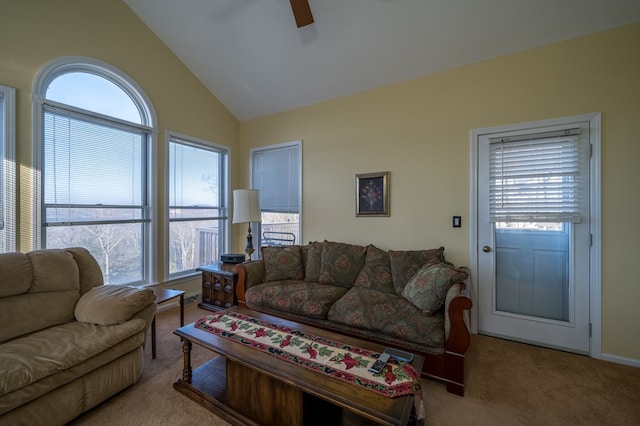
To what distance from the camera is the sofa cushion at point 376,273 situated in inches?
109

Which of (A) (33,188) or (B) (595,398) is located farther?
(A) (33,188)

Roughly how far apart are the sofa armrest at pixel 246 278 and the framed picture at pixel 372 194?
1.46 metres

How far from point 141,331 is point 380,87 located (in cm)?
348

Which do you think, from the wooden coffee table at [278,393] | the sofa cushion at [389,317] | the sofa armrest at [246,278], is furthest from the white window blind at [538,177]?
the sofa armrest at [246,278]

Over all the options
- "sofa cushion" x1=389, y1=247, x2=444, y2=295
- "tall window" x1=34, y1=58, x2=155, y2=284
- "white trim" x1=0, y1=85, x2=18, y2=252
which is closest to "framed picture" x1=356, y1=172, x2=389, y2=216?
"sofa cushion" x1=389, y1=247, x2=444, y2=295

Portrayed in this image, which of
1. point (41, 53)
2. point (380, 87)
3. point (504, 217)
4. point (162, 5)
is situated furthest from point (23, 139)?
point (504, 217)

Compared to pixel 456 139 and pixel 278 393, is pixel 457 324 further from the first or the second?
pixel 456 139

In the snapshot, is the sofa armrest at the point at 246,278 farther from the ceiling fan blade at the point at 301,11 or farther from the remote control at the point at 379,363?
the ceiling fan blade at the point at 301,11

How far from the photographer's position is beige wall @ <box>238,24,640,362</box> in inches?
88.3

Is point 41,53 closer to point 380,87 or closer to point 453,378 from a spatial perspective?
point 380,87

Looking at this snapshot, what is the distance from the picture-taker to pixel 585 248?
2.38 meters

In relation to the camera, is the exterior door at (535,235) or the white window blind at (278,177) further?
the white window blind at (278,177)

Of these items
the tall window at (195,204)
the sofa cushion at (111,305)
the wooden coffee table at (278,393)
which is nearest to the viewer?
the wooden coffee table at (278,393)

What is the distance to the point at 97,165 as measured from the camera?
286cm
